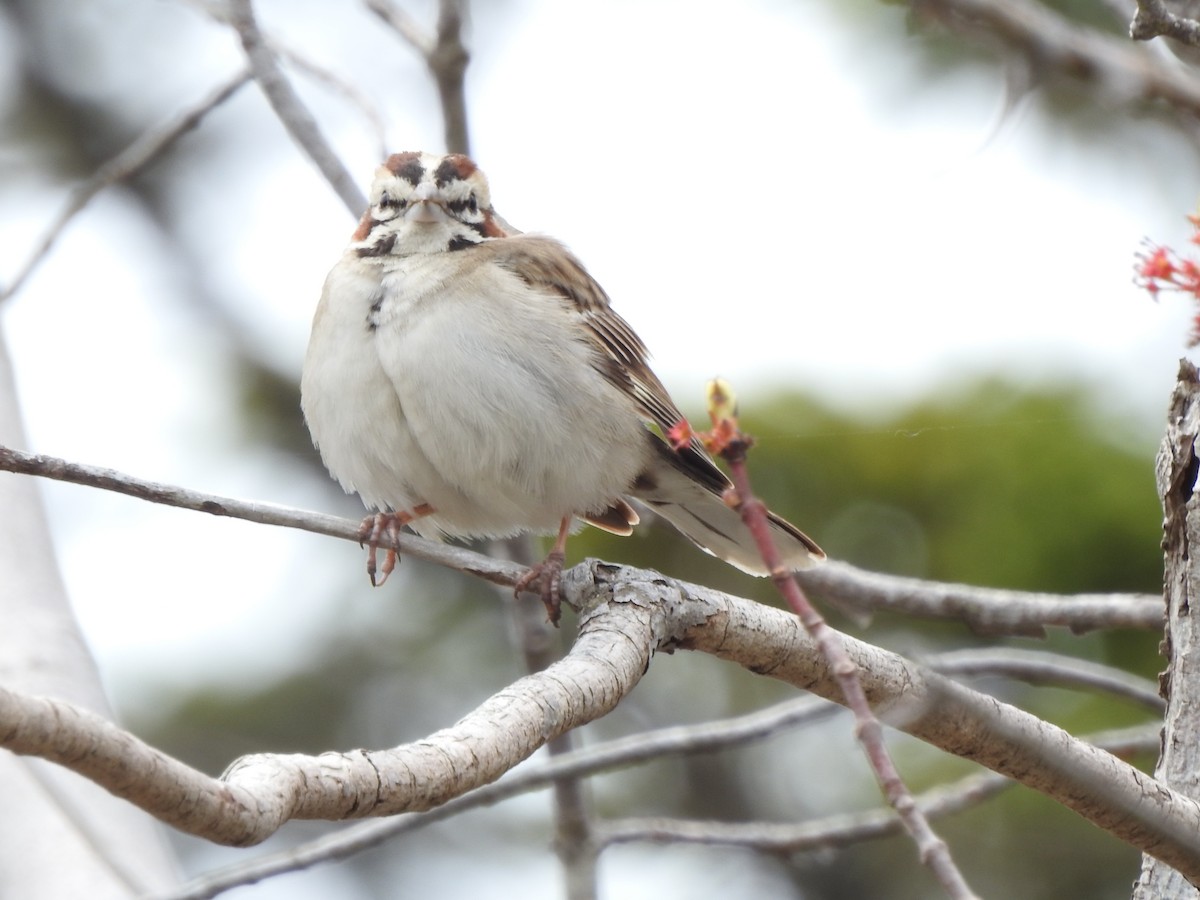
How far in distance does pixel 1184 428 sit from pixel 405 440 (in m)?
2.25

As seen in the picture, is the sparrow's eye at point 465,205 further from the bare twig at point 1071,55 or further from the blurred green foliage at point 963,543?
the bare twig at point 1071,55

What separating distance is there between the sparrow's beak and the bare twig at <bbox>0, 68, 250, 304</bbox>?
2.51 ft

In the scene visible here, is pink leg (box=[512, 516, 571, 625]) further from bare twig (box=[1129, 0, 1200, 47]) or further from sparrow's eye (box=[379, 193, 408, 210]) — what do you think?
bare twig (box=[1129, 0, 1200, 47])

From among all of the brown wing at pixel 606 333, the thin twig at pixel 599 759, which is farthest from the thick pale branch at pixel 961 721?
the brown wing at pixel 606 333

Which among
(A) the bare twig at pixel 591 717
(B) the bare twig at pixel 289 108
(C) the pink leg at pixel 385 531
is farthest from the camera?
(B) the bare twig at pixel 289 108

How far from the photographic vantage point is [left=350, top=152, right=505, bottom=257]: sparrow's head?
4.83 m

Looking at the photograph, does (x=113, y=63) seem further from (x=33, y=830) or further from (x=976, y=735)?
(x=976, y=735)

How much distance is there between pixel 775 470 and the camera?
21.1ft

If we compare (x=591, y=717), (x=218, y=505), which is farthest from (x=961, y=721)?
(x=218, y=505)

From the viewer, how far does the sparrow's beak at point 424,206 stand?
4.83 metres

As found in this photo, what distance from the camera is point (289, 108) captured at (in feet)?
15.7

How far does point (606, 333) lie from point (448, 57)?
1.06m

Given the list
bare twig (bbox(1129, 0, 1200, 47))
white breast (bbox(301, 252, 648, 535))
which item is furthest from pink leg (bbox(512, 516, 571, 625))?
bare twig (bbox(1129, 0, 1200, 47))

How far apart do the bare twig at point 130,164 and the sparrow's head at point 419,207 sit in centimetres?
64
